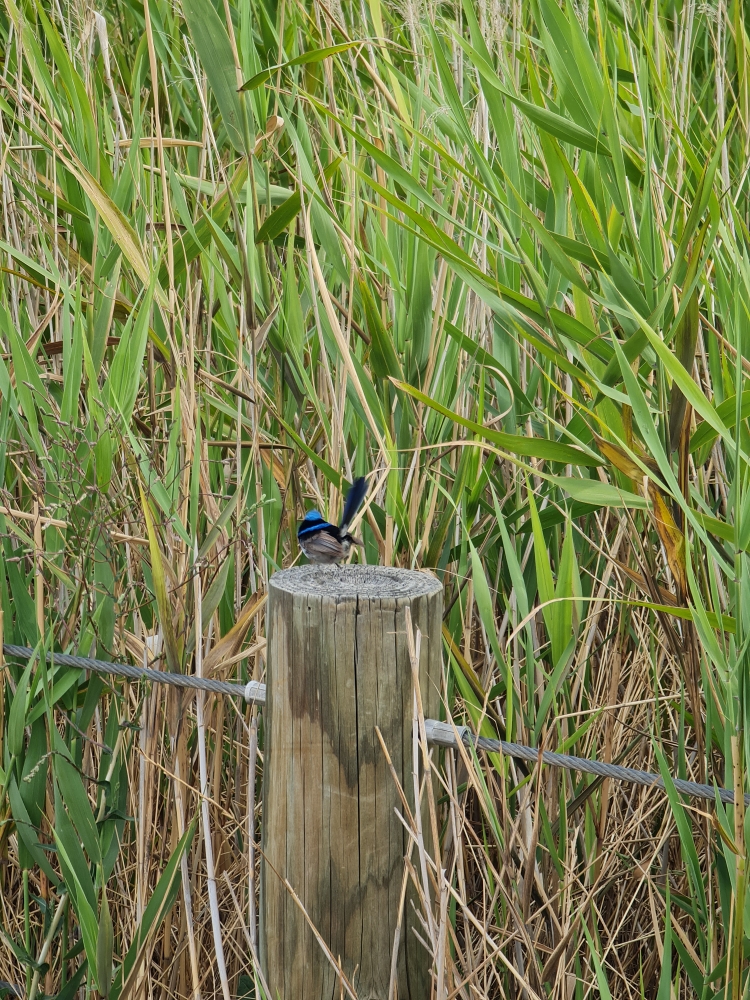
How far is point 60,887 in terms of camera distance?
1.62 meters

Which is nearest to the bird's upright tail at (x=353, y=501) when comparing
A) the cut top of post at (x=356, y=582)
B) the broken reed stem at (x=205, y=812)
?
the cut top of post at (x=356, y=582)

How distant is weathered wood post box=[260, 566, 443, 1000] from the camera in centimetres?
126

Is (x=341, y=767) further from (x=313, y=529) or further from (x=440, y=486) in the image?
(x=440, y=486)

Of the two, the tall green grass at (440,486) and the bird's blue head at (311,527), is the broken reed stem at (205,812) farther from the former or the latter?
the bird's blue head at (311,527)

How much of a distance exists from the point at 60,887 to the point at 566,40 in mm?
1592

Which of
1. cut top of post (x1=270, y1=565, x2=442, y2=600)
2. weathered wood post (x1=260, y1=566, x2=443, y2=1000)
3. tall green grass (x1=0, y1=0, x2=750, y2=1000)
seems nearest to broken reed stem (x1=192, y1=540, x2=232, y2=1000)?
tall green grass (x1=0, y1=0, x2=750, y2=1000)

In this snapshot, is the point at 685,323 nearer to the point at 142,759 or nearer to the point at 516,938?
the point at 516,938

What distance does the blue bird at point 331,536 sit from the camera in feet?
5.04

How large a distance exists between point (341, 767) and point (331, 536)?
0.39m

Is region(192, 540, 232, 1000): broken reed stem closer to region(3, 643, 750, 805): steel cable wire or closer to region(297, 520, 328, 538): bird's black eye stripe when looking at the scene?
region(3, 643, 750, 805): steel cable wire

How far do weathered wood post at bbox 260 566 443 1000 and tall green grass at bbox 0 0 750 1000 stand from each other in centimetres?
11

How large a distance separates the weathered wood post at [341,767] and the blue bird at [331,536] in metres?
0.16

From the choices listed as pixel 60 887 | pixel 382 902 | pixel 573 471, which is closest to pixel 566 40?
pixel 573 471

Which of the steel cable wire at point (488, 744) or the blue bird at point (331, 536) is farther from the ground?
the blue bird at point (331, 536)
